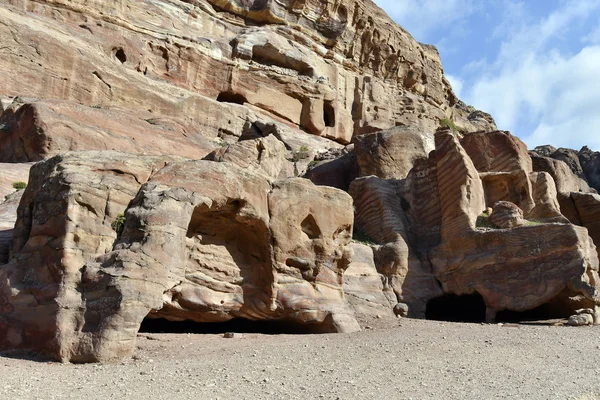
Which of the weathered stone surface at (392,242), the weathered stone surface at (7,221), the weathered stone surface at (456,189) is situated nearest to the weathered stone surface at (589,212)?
the weathered stone surface at (456,189)

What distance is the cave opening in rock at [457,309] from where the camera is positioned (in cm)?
1884

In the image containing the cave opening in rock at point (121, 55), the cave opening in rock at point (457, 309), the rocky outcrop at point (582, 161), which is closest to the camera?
the cave opening in rock at point (457, 309)

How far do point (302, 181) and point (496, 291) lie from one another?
7.21 meters

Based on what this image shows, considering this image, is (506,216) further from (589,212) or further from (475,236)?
(589,212)

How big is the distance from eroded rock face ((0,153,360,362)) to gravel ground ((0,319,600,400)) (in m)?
0.71

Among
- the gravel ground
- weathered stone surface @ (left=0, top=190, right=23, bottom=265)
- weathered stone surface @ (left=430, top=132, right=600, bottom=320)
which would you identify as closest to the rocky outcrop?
weathered stone surface @ (left=430, top=132, right=600, bottom=320)

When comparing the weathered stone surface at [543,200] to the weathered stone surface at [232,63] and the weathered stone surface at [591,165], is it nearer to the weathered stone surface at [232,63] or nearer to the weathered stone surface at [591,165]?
the weathered stone surface at [232,63]

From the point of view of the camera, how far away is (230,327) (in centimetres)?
1367

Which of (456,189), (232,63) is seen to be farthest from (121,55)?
(456,189)

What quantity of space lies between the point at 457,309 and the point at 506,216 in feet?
11.7

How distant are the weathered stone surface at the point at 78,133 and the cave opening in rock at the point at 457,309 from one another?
9.76m

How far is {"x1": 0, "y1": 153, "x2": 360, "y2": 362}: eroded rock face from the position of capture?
926 cm

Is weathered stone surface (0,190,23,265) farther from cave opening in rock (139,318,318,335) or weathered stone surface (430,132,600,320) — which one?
weathered stone surface (430,132,600,320)

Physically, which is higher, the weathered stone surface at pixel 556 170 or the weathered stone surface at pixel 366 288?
the weathered stone surface at pixel 556 170
